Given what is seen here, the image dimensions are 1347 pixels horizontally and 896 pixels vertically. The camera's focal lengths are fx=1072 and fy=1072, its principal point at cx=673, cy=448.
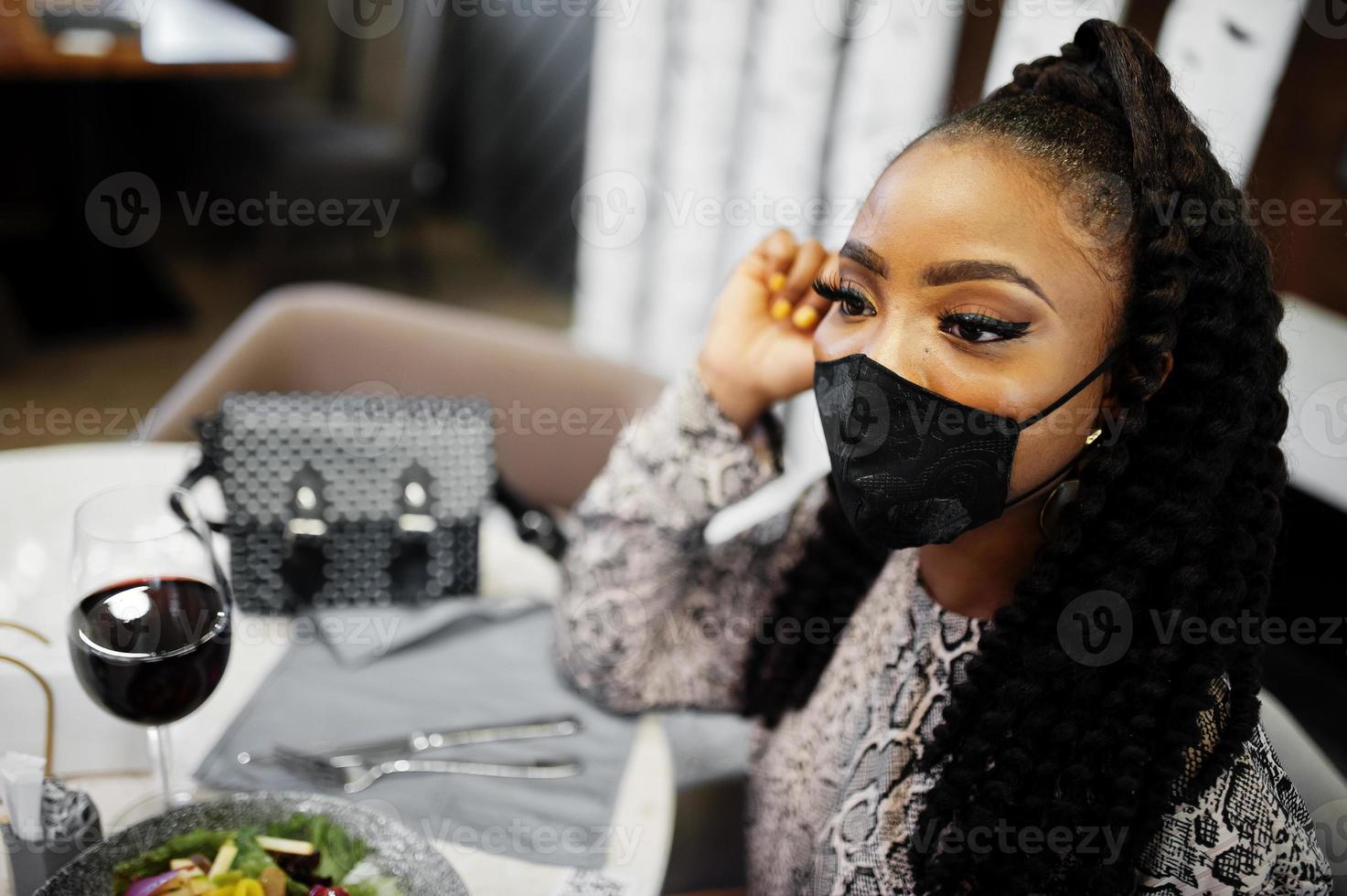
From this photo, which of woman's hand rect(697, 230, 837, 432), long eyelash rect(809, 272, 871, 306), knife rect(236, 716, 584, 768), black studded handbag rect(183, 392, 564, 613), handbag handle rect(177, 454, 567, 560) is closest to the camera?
long eyelash rect(809, 272, 871, 306)

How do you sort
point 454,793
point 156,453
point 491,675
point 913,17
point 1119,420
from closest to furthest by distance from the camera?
1. point 1119,420
2. point 454,793
3. point 491,675
4. point 156,453
5. point 913,17

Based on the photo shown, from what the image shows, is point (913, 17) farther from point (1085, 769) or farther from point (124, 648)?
point (124, 648)

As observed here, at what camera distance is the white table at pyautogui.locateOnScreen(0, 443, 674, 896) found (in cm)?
92

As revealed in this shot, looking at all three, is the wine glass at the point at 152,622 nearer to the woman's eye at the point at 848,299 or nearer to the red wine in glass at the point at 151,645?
the red wine in glass at the point at 151,645

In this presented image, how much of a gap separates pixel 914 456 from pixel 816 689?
0.36 meters

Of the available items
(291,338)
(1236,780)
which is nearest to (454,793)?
(1236,780)

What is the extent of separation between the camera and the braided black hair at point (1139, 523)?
0.79 metres

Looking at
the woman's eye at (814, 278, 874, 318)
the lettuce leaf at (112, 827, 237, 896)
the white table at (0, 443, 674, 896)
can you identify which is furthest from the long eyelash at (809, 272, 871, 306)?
the lettuce leaf at (112, 827, 237, 896)

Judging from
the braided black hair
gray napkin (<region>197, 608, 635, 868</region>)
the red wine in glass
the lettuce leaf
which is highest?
the braided black hair

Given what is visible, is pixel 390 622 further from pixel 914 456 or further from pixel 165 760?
pixel 914 456

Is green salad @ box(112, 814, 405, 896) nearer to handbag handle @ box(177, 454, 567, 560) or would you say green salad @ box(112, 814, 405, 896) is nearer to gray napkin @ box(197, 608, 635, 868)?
gray napkin @ box(197, 608, 635, 868)

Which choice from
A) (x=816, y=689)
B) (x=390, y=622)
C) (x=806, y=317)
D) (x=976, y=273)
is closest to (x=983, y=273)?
(x=976, y=273)

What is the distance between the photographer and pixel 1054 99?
2.76 feet

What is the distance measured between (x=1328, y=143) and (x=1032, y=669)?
58.3 inches
